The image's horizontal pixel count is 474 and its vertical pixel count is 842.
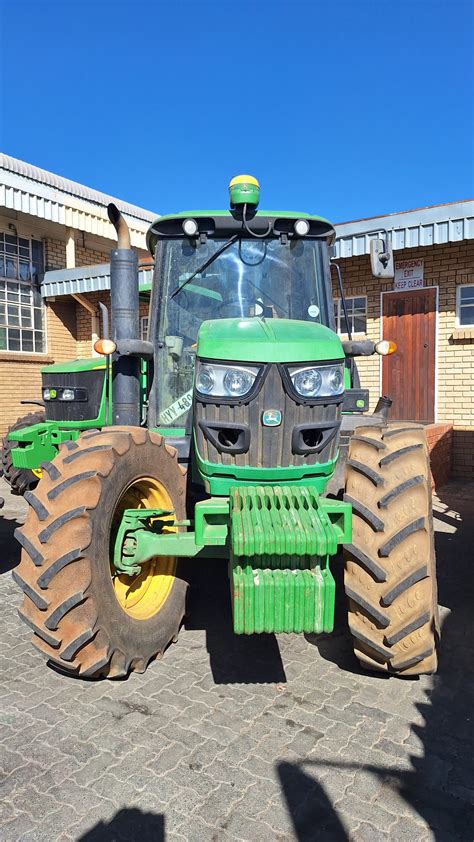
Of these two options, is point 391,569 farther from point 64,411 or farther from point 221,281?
point 64,411

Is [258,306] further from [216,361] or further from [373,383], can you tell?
[373,383]

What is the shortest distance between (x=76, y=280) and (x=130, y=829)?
12.2 metres

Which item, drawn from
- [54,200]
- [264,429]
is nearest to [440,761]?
[264,429]

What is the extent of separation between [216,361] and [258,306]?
1156 mm

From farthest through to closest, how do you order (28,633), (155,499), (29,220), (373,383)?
(29,220), (373,383), (28,633), (155,499)

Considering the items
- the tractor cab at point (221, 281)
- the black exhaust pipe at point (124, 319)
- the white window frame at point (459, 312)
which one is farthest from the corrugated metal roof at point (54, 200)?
the tractor cab at point (221, 281)

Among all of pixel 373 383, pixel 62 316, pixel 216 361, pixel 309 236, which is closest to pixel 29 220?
pixel 62 316

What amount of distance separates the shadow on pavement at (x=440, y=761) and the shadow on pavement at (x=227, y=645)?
37 cm

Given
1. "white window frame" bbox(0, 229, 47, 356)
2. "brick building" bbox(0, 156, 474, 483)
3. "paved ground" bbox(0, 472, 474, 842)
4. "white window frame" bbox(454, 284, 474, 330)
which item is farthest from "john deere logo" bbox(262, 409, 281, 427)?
"white window frame" bbox(0, 229, 47, 356)

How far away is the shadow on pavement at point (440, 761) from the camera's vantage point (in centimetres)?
221

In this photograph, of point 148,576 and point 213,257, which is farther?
point 213,257

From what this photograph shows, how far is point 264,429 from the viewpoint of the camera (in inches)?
118

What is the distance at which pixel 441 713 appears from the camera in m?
2.92

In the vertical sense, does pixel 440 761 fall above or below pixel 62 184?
below
